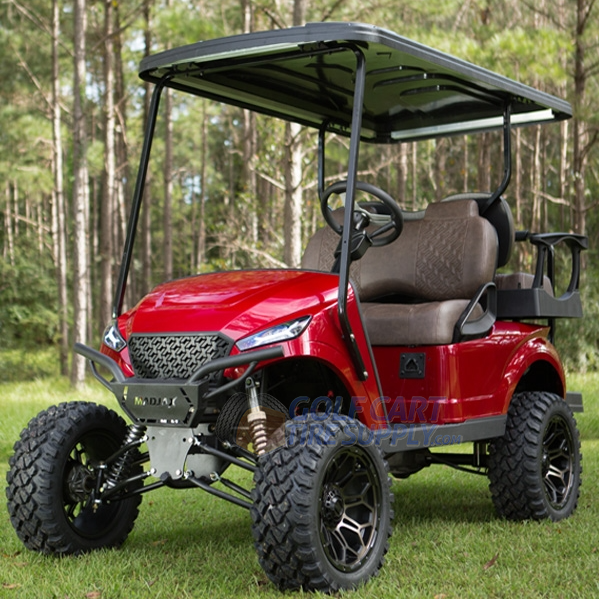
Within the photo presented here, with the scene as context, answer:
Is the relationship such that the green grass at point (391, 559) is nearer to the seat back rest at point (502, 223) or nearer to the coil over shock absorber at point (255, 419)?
the coil over shock absorber at point (255, 419)

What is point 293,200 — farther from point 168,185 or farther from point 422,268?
point 168,185

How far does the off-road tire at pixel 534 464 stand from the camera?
200 inches

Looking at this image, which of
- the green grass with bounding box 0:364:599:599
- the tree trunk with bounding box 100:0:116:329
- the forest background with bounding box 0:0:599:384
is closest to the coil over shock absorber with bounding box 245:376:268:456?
the green grass with bounding box 0:364:599:599

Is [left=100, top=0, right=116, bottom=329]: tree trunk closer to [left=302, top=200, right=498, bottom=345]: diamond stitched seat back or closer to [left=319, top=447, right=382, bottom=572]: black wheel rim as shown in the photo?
[left=302, top=200, right=498, bottom=345]: diamond stitched seat back

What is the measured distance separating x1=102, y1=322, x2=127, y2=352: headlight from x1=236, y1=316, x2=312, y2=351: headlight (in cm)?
71

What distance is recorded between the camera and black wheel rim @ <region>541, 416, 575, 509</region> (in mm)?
5324

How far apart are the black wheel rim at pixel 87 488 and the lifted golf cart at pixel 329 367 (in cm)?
1

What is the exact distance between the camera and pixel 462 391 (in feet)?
15.7

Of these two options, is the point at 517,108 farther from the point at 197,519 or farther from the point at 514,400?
the point at 197,519

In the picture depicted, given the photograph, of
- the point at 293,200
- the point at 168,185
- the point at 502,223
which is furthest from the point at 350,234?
the point at 168,185

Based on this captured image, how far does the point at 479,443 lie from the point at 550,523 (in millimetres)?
629

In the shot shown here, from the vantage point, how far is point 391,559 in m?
4.26

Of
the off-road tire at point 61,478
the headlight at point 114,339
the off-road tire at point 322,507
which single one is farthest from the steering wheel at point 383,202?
the off-road tire at point 61,478

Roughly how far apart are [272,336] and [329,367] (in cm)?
35
